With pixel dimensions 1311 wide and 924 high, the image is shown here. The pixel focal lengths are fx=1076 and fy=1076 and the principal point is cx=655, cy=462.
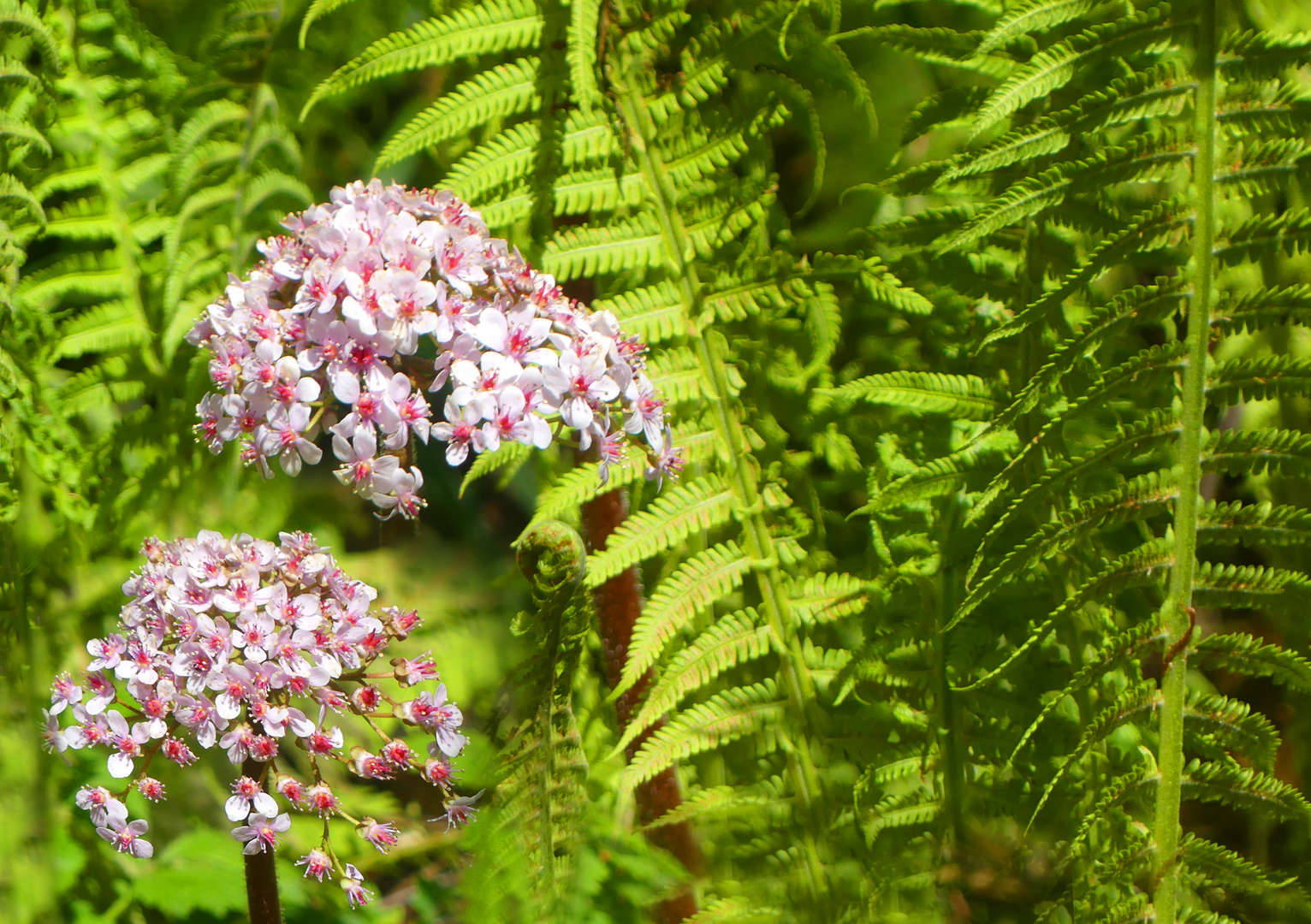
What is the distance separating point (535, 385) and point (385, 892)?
102 cm

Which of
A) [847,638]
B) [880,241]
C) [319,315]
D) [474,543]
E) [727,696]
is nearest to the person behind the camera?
[319,315]

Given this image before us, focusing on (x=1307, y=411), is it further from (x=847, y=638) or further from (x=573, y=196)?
(x=573, y=196)

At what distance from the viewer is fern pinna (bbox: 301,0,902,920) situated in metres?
0.95

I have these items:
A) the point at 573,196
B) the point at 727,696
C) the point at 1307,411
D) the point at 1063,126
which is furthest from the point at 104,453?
the point at 1307,411

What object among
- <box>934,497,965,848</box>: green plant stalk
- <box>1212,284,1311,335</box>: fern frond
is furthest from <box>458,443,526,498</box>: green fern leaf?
<box>1212,284,1311,335</box>: fern frond

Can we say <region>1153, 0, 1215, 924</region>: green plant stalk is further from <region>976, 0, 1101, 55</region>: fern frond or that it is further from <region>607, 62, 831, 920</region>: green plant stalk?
A: <region>607, 62, 831, 920</region>: green plant stalk

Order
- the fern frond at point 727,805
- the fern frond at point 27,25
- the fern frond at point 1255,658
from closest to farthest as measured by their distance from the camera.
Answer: the fern frond at point 1255,658 < the fern frond at point 727,805 < the fern frond at point 27,25

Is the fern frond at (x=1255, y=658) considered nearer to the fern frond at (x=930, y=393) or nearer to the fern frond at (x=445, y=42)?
the fern frond at (x=930, y=393)

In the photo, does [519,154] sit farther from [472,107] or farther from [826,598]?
[826,598]

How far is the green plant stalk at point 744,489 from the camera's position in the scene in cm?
97

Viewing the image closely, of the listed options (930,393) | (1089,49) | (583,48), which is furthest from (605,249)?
(1089,49)

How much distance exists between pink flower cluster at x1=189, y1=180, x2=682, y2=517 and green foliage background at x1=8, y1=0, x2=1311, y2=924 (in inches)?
4.5

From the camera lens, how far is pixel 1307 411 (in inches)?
49.8

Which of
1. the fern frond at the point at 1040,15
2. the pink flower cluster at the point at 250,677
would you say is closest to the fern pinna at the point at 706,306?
the fern frond at the point at 1040,15
